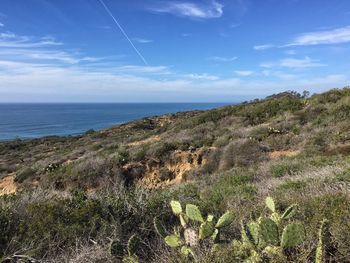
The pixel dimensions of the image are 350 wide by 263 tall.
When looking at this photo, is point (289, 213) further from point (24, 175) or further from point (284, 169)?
point (24, 175)

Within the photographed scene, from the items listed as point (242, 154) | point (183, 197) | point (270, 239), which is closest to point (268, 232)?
point (270, 239)

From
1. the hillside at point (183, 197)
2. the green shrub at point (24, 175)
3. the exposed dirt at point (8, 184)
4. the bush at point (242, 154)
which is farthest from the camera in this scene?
the green shrub at point (24, 175)

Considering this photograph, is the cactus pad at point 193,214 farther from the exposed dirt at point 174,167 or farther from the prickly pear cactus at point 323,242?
the exposed dirt at point 174,167

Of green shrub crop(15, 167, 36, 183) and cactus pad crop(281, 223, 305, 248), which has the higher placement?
cactus pad crop(281, 223, 305, 248)

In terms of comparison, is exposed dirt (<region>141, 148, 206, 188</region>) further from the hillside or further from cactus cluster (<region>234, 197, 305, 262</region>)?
cactus cluster (<region>234, 197, 305, 262</region>)

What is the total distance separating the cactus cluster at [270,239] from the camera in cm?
345

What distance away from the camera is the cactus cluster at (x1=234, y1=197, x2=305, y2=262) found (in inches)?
136

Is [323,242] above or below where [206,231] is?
above

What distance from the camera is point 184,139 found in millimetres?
18000

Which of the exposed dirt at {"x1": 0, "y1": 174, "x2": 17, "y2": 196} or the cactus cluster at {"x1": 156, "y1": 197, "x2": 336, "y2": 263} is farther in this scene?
the exposed dirt at {"x1": 0, "y1": 174, "x2": 17, "y2": 196}

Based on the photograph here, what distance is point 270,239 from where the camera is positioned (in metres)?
3.62

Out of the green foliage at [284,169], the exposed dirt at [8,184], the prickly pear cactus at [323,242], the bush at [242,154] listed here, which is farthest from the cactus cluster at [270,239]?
the exposed dirt at [8,184]

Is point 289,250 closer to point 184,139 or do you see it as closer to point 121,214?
point 121,214

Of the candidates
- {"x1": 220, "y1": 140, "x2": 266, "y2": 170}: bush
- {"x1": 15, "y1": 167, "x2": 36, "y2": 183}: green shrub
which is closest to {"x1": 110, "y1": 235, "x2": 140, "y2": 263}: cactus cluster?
{"x1": 220, "y1": 140, "x2": 266, "y2": 170}: bush
